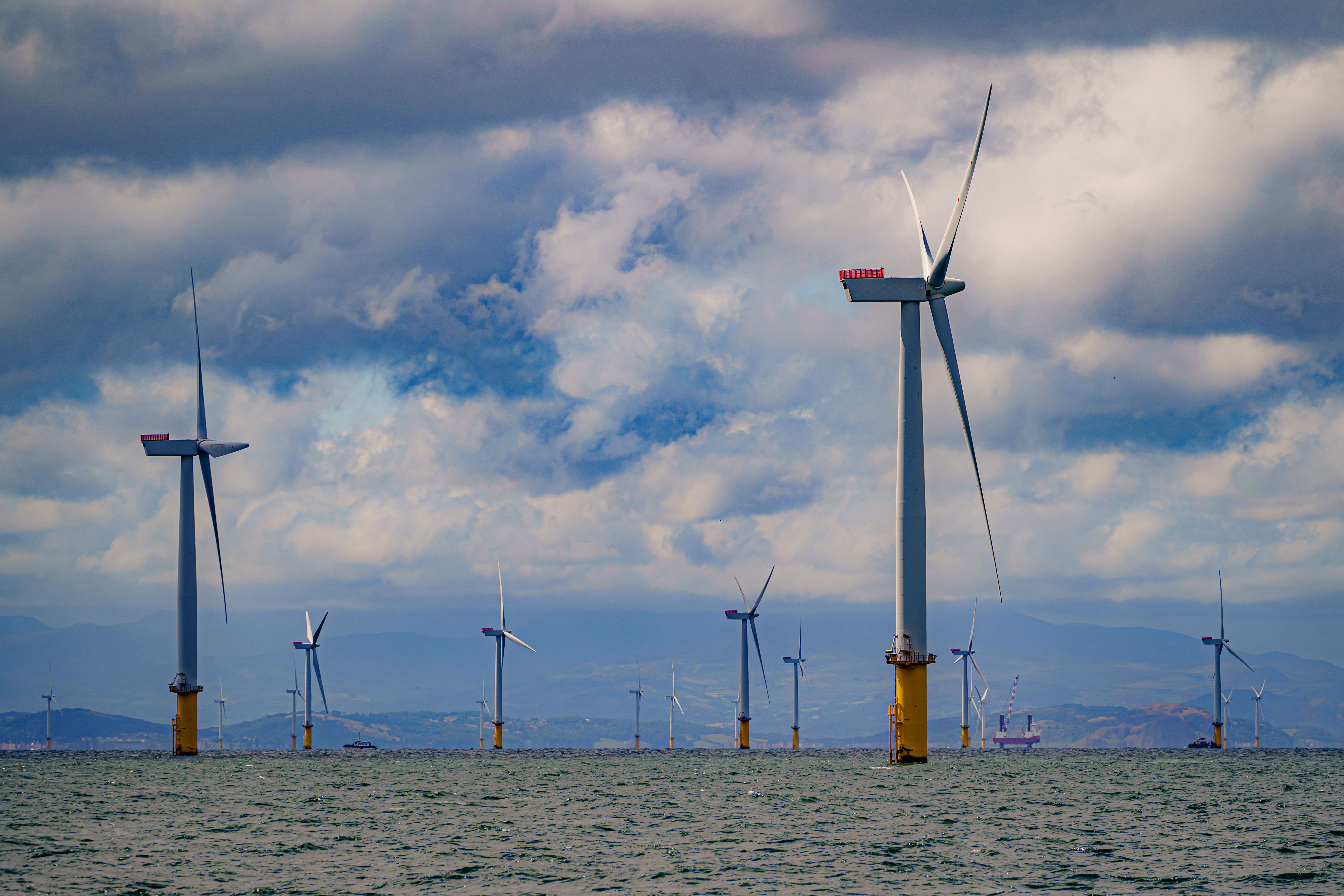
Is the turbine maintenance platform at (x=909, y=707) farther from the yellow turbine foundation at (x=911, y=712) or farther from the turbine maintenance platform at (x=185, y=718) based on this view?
the turbine maintenance platform at (x=185, y=718)

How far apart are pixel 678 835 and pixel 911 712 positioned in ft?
117

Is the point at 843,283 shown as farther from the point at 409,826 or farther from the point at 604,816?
the point at 409,826

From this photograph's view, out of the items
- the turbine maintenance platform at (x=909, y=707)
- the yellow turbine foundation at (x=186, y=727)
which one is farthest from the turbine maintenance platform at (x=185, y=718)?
the turbine maintenance platform at (x=909, y=707)

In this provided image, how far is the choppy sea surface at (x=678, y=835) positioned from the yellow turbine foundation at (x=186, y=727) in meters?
21.0

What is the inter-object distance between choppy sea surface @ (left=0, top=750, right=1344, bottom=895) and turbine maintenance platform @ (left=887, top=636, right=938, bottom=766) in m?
3.05

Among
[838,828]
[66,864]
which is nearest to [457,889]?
[66,864]

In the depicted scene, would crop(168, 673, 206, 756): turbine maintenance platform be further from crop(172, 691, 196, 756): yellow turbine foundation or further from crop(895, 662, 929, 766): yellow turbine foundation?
crop(895, 662, 929, 766): yellow turbine foundation

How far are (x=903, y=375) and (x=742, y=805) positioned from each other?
3352 centimetres

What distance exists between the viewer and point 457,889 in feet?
155

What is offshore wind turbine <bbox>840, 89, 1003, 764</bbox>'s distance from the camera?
93.4 m

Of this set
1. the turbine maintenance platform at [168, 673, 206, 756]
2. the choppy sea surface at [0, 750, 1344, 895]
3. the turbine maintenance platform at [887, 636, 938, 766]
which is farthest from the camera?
the turbine maintenance platform at [168, 673, 206, 756]

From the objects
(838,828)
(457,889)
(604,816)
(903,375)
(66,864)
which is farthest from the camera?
(903,375)

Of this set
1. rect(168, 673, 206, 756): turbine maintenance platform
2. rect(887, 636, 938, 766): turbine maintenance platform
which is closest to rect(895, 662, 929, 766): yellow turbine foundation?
rect(887, 636, 938, 766): turbine maintenance platform

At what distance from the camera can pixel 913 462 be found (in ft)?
311
